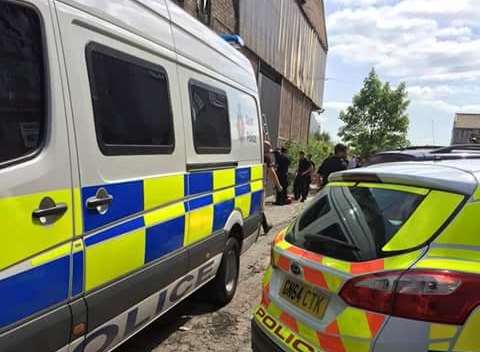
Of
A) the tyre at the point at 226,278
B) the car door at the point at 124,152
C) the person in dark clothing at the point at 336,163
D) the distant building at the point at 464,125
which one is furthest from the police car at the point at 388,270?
the distant building at the point at 464,125

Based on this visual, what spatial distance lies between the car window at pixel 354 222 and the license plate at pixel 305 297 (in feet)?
0.69

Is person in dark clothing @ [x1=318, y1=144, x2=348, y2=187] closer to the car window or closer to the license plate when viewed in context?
the car window

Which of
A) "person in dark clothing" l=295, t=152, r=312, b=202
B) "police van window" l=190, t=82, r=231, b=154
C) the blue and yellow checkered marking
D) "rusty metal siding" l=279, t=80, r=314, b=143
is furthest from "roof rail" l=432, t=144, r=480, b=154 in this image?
"rusty metal siding" l=279, t=80, r=314, b=143

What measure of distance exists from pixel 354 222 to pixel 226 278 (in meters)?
2.51

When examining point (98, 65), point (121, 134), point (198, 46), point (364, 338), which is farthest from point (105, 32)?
point (364, 338)

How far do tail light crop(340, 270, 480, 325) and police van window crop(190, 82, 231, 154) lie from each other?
2016 mm

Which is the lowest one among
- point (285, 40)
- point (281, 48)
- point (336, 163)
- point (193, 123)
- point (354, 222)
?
point (336, 163)

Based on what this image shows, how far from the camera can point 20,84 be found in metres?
2.12

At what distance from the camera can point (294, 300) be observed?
9.30ft

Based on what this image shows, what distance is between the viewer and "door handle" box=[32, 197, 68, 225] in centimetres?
212

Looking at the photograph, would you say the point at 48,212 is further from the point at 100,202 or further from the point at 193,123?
the point at 193,123

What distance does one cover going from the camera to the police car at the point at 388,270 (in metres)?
2.18

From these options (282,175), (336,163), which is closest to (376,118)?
(282,175)

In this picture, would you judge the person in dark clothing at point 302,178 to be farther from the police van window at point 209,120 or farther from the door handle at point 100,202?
the door handle at point 100,202
